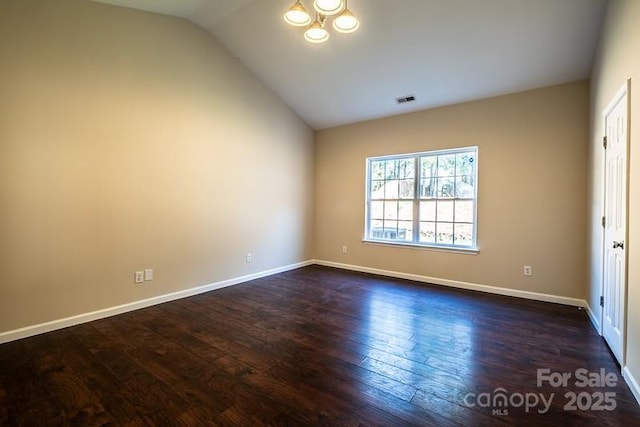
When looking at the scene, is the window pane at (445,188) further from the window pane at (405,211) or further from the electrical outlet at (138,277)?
the electrical outlet at (138,277)

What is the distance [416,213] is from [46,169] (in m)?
4.49

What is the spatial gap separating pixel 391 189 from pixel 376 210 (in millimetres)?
446

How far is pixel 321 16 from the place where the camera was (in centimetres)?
271

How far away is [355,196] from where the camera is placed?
17.4 feet

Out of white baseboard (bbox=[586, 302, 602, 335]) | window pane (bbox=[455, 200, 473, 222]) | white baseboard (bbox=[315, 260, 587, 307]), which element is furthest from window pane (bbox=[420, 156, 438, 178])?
white baseboard (bbox=[586, 302, 602, 335])

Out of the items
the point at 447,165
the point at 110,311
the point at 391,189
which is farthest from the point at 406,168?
the point at 110,311

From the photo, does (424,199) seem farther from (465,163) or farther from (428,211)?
(465,163)

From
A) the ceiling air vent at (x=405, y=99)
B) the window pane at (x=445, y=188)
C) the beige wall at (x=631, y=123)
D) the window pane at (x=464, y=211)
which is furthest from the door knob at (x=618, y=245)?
the ceiling air vent at (x=405, y=99)

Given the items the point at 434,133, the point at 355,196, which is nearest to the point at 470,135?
the point at 434,133

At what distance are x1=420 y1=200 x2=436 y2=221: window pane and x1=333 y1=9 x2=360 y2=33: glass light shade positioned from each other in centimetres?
284

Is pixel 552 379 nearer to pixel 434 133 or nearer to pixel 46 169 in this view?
pixel 434 133

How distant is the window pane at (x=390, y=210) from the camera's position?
498 cm

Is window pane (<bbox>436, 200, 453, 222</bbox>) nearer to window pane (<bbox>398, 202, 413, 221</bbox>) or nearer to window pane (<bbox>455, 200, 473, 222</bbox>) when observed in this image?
window pane (<bbox>455, 200, 473, 222</bbox>)

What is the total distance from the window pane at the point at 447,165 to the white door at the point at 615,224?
182 centimetres
